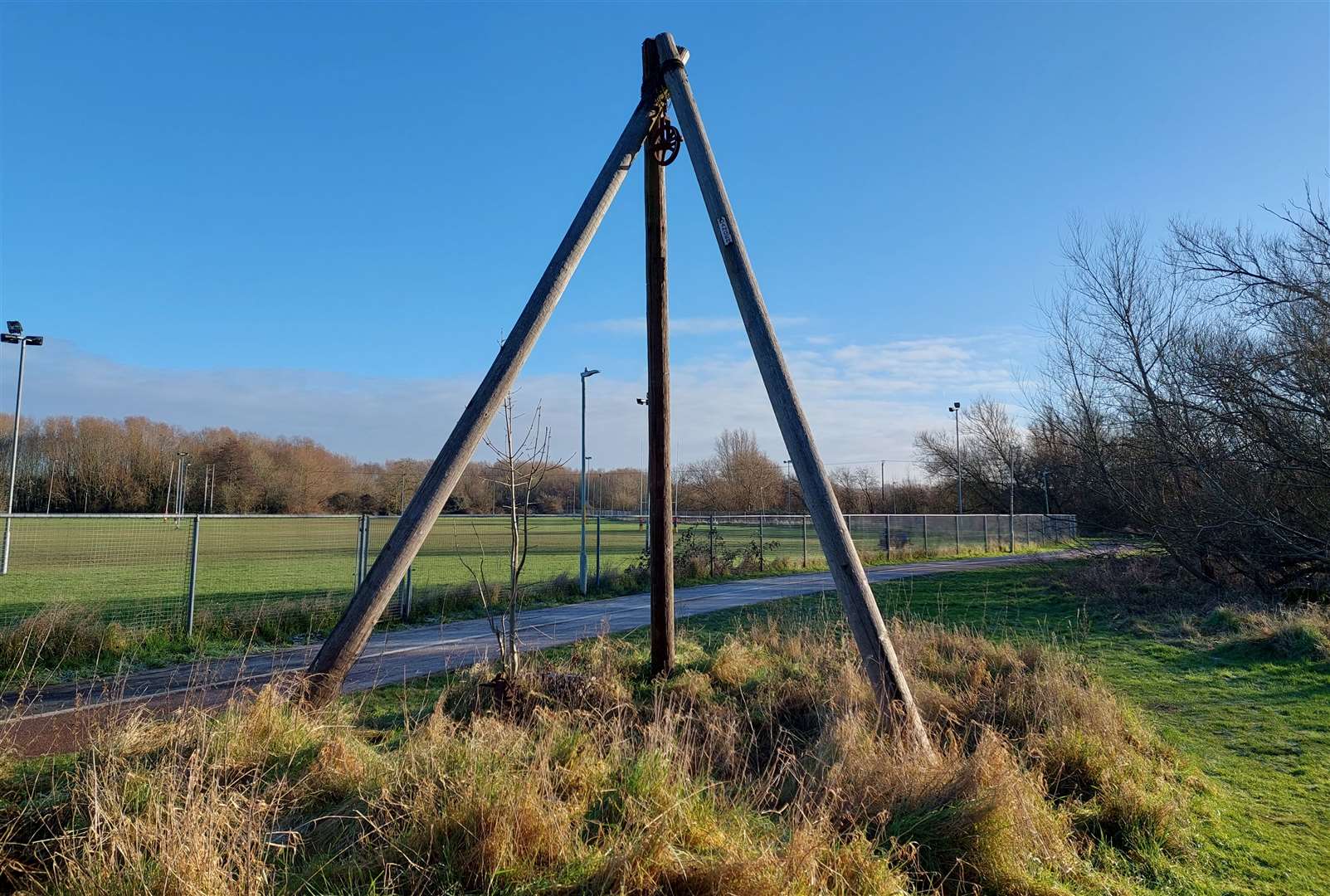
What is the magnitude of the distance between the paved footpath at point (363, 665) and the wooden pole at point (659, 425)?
23.9 inches

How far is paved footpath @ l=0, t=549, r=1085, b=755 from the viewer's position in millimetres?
5492

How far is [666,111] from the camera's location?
688 centimetres

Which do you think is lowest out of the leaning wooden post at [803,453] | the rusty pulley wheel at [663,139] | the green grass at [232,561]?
the green grass at [232,561]

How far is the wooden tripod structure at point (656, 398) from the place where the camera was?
5051mm

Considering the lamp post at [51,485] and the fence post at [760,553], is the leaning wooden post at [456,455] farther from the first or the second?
the lamp post at [51,485]

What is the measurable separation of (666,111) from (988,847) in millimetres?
6165

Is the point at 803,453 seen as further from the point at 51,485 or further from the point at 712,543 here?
the point at 51,485

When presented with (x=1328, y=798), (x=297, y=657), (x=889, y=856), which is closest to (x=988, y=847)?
(x=889, y=856)

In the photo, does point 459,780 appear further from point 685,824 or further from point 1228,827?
point 1228,827

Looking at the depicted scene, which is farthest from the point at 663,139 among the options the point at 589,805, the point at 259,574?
the point at 259,574

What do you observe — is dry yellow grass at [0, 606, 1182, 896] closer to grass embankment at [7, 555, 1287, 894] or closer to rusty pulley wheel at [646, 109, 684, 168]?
grass embankment at [7, 555, 1287, 894]

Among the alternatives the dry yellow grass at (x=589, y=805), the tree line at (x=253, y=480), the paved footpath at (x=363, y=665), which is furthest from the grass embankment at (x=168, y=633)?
the tree line at (x=253, y=480)

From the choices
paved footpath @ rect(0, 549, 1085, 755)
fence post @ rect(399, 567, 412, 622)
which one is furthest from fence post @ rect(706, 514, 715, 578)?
fence post @ rect(399, 567, 412, 622)

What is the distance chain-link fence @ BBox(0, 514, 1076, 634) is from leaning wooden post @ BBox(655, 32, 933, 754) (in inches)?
96.1
